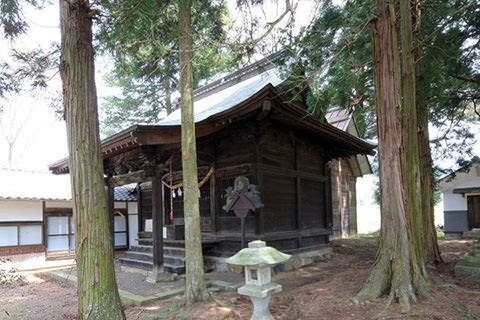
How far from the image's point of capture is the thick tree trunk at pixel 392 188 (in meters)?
4.88

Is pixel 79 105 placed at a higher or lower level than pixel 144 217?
higher

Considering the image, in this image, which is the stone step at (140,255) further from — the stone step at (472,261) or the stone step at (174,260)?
the stone step at (472,261)

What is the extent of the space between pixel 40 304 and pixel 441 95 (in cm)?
1038

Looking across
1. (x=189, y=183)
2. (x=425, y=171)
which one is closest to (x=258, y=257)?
(x=189, y=183)

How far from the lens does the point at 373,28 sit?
560 centimetres

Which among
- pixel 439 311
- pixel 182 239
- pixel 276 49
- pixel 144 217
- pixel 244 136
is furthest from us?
pixel 144 217

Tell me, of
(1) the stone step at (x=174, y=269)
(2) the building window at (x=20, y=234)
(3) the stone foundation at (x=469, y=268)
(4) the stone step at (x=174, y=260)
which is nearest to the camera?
(3) the stone foundation at (x=469, y=268)

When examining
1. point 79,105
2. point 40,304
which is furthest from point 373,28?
point 40,304

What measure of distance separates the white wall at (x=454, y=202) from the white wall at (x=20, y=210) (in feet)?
58.6

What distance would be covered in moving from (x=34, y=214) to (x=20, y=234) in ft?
2.59

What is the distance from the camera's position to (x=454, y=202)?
15.2 m

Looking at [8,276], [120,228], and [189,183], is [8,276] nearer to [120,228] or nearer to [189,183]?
[189,183]

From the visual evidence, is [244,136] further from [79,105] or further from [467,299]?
[467,299]

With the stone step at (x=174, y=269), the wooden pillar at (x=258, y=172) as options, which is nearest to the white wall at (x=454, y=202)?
the wooden pillar at (x=258, y=172)
